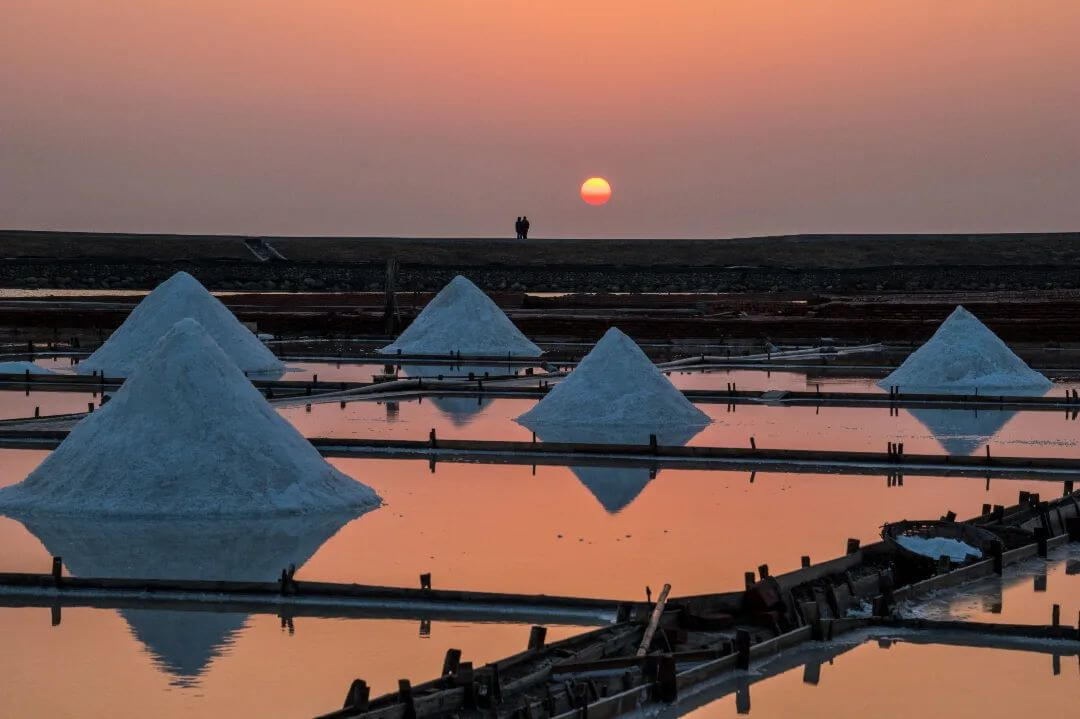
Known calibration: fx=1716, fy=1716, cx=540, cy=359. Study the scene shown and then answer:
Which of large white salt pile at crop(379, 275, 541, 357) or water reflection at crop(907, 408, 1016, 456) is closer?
water reflection at crop(907, 408, 1016, 456)

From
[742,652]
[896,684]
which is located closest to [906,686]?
[896,684]

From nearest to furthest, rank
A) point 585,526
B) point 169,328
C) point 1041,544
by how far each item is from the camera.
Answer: point 1041,544
point 585,526
point 169,328

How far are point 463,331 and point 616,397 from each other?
12.9 metres

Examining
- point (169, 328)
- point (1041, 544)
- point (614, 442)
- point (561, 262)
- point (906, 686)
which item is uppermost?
point (561, 262)

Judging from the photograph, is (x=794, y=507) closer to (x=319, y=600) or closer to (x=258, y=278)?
(x=319, y=600)

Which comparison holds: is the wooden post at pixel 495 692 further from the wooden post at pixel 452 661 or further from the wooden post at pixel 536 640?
the wooden post at pixel 536 640

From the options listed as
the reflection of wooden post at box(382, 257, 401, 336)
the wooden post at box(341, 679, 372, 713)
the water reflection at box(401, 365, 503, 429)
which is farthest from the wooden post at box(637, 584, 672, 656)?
the reflection of wooden post at box(382, 257, 401, 336)

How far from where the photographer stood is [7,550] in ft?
39.2

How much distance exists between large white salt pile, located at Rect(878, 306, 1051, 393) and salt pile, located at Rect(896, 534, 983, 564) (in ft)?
46.2

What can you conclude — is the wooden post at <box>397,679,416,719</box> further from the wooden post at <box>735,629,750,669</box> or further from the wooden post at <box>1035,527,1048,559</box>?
the wooden post at <box>1035,527,1048,559</box>

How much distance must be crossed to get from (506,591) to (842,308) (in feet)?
129

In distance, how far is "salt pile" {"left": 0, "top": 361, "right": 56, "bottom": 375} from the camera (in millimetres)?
26411

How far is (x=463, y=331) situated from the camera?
3319 centimetres

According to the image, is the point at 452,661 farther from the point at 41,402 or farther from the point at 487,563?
the point at 41,402
